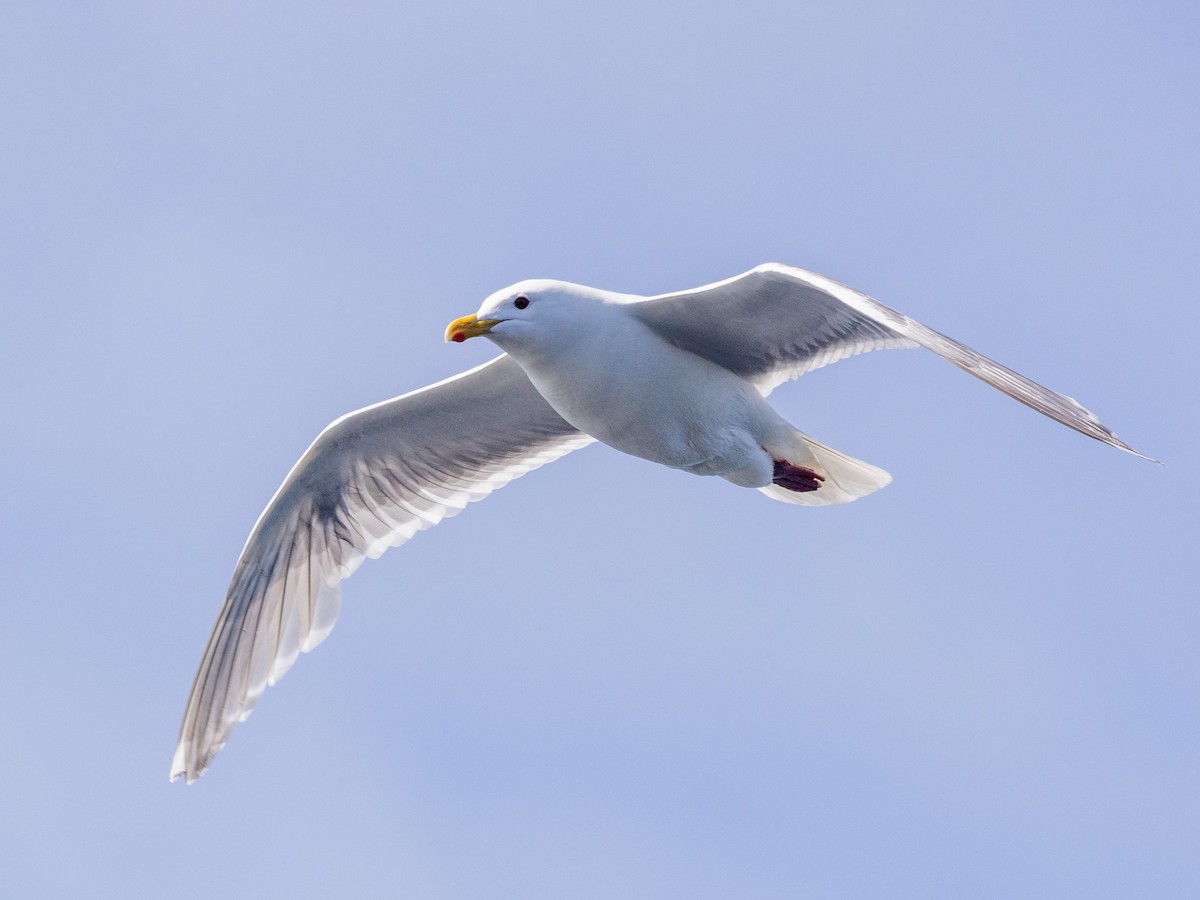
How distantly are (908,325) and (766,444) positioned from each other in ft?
4.62

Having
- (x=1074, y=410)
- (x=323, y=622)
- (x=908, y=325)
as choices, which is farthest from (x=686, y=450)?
(x=323, y=622)

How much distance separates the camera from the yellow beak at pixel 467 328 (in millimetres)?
8750

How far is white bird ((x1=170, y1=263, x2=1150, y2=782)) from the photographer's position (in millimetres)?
8969

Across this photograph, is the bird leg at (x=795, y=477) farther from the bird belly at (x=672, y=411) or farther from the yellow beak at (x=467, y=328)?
the yellow beak at (x=467, y=328)

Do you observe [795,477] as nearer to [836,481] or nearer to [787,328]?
[836,481]

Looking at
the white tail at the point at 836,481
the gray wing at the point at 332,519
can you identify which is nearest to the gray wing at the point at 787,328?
the white tail at the point at 836,481

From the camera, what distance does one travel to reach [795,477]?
32.8ft

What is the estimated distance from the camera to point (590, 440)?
11008 millimetres

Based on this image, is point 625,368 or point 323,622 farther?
point 323,622

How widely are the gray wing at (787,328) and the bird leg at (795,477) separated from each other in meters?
0.46

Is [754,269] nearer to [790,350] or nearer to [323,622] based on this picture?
[790,350]

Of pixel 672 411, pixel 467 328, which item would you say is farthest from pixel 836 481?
pixel 467 328

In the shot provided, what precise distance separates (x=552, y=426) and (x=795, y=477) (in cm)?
167

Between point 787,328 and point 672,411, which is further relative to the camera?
point 787,328
